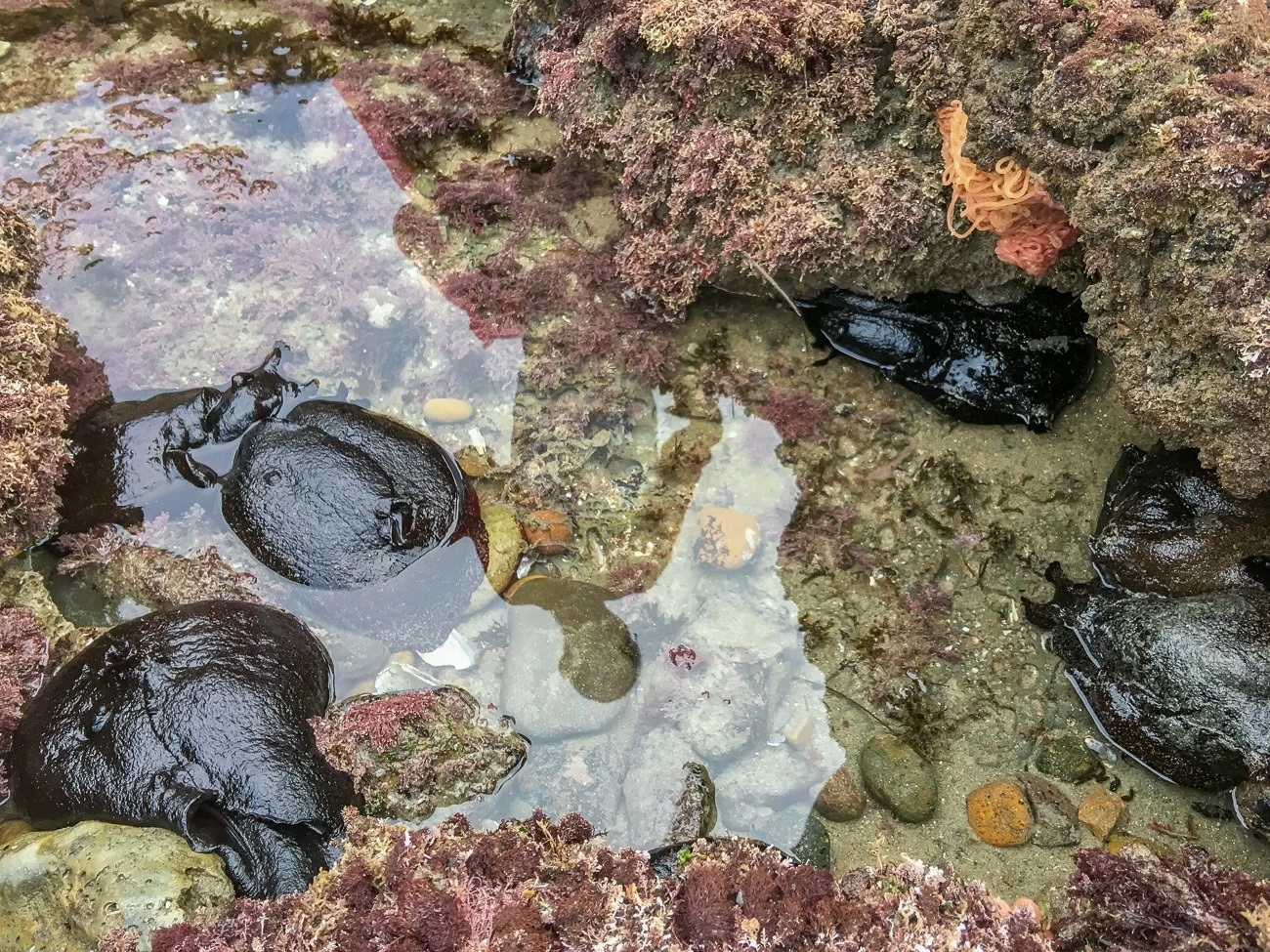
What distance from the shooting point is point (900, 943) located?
2.95m

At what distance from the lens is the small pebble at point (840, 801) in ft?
13.4

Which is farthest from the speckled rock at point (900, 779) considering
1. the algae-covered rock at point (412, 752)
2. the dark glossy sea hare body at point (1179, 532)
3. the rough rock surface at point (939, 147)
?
the rough rock surface at point (939, 147)

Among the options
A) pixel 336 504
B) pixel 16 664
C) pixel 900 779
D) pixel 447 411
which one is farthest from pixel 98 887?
pixel 900 779

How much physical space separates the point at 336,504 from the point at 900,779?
10.9ft

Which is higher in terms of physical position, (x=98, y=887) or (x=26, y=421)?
(x=26, y=421)

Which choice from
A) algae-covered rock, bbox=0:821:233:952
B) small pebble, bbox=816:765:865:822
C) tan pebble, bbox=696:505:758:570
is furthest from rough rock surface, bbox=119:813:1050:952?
tan pebble, bbox=696:505:758:570

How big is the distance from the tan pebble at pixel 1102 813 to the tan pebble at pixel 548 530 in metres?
3.02

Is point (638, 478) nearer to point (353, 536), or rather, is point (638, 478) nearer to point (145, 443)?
point (353, 536)

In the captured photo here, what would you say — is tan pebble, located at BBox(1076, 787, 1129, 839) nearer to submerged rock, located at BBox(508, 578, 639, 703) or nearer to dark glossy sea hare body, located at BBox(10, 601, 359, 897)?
submerged rock, located at BBox(508, 578, 639, 703)

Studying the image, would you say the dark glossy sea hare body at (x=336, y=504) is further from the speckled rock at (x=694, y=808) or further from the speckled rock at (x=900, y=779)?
the speckled rock at (x=900, y=779)

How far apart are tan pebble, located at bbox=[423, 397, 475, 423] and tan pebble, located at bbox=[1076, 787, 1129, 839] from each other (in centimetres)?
401

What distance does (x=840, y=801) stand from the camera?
4102 millimetres

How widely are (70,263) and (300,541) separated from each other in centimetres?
257

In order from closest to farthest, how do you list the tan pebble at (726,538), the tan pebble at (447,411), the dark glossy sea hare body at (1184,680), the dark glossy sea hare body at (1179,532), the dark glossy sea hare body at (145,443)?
1. the dark glossy sea hare body at (1184,680)
2. the dark glossy sea hare body at (1179,532)
3. the dark glossy sea hare body at (145,443)
4. the tan pebble at (726,538)
5. the tan pebble at (447,411)
